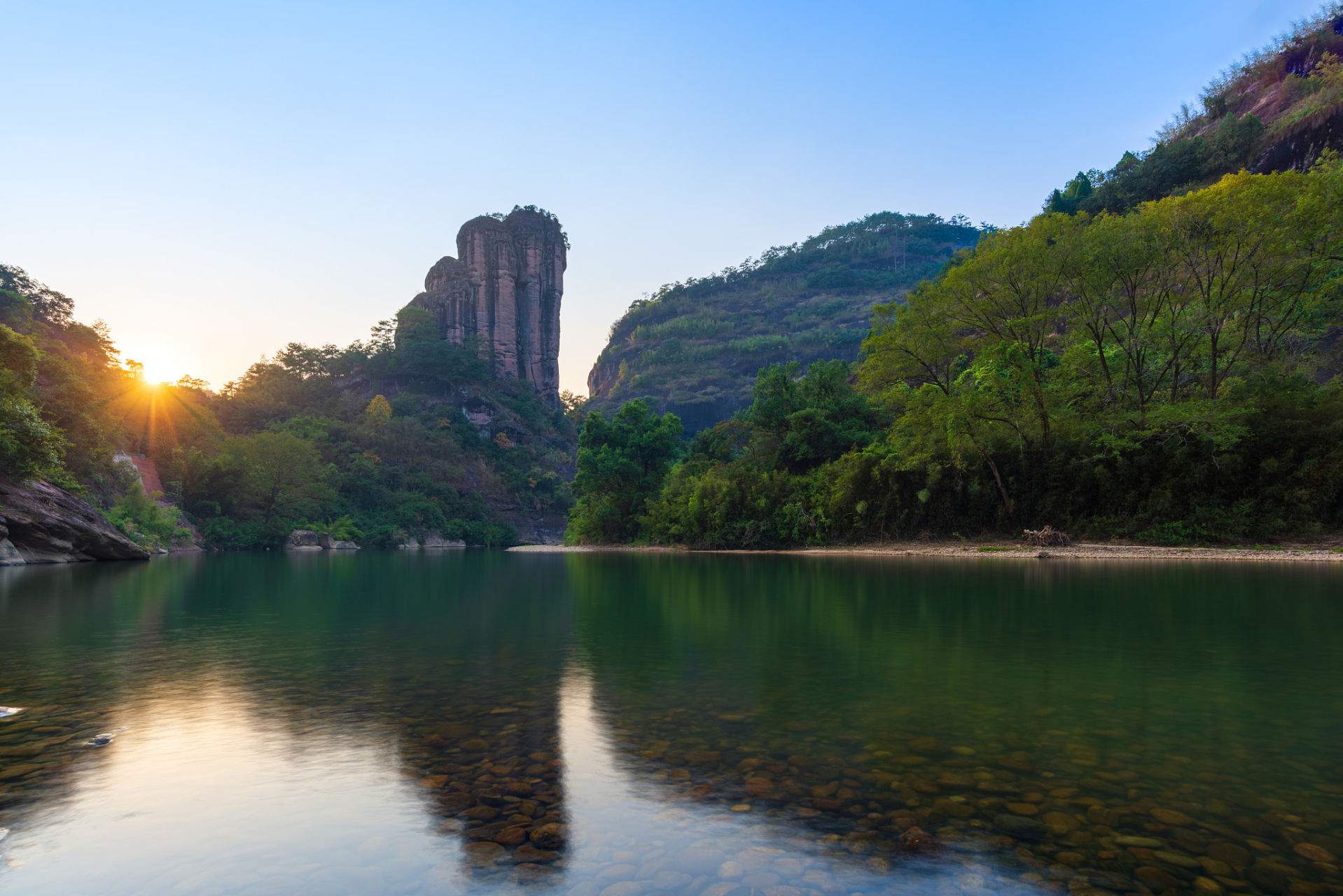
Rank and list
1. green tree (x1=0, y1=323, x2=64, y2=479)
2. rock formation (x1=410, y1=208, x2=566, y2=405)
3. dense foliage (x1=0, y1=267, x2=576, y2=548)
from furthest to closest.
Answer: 1. rock formation (x1=410, y1=208, x2=566, y2=405)
2. dense foliage (x1=0, y1=267, x2=576, y2=548)
3. green tree (x1=0, y1=323, x2=64, y2=479)

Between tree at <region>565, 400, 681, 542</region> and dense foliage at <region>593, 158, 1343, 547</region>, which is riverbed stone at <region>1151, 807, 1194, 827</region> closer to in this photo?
dense foliage at <region>593, 158, 1343, 547</region>

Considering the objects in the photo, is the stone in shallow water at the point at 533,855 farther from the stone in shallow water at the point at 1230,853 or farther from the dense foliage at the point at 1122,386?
the dense foliage at the point at 1122,386

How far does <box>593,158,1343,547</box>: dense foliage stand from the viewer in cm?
2142

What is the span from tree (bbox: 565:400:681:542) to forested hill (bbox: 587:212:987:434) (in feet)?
182

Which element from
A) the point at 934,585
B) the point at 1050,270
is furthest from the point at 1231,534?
the point at 934,585

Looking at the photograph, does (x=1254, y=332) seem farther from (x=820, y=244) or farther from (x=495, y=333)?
(x=820, y=244)

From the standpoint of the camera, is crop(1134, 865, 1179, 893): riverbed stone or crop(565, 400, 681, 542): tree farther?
crop(565, 400, 681, 542): tree

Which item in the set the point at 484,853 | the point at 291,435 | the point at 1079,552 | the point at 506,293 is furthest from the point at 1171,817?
the point at 506,293

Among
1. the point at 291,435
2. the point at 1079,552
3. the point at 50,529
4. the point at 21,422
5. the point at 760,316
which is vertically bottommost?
the point at 1079,552

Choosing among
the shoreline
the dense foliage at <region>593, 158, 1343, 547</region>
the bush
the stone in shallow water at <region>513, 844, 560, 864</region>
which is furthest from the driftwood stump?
the bush

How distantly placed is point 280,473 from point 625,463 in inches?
1191

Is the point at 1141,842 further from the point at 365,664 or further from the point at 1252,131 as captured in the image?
the point at 1252,131

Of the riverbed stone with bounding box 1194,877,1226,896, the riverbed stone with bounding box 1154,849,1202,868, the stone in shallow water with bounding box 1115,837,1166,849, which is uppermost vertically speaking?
the riverbed stone with bounding box 1154,849,1202,868

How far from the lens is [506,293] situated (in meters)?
Result: 95.2
